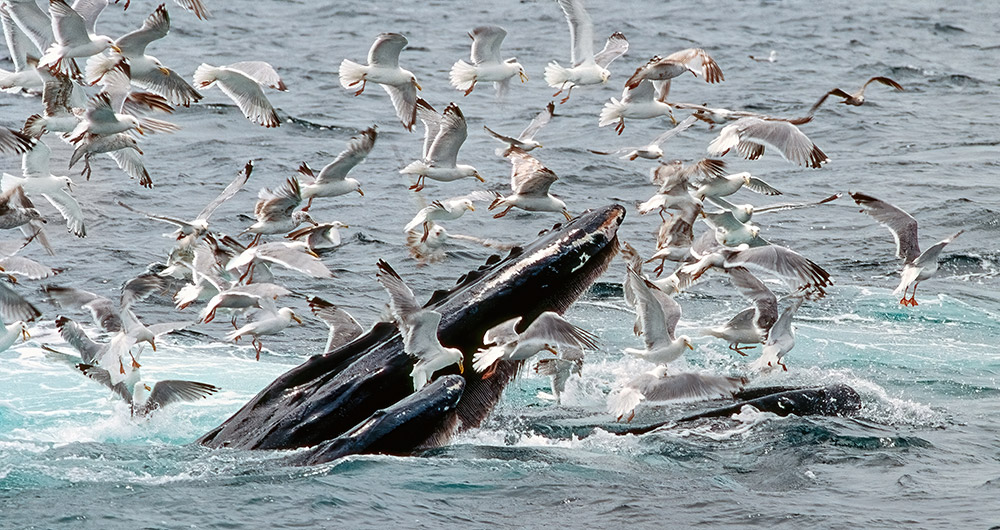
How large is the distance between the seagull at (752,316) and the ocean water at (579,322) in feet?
4.12

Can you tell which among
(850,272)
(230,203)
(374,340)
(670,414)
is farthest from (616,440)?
(230,203)

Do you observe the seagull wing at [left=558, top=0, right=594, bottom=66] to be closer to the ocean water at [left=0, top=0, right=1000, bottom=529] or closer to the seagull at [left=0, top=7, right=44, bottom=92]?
the ocean water at [left=0, top=0, right=1000, bottom=529]

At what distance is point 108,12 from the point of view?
41000mm

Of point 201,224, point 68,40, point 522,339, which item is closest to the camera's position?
point 522,339

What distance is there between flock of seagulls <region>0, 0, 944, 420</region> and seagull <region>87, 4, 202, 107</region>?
3cm

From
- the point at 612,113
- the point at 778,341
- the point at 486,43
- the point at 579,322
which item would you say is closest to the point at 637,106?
the point at 612,113

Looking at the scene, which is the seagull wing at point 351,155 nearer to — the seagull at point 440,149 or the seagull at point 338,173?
the seagull at point 338,173

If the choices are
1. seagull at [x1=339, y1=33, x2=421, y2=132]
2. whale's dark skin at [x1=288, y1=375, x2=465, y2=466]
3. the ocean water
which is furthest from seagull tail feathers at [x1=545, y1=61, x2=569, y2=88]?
whale's dark skin at [x1=288, y1=375, x2=465, y2=466]

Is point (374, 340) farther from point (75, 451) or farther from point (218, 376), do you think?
point (218, 376)

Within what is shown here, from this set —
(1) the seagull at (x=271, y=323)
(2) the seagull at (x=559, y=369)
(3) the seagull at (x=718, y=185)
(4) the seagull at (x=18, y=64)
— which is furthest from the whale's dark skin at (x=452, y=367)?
(4) the seagull at (x=18, y=64)

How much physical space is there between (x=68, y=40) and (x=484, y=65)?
484 centimetres

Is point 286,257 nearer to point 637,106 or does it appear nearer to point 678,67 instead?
point 678,67

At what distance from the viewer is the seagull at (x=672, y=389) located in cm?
1036

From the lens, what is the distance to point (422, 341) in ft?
29.8
